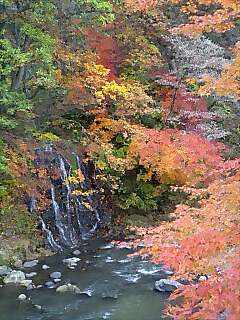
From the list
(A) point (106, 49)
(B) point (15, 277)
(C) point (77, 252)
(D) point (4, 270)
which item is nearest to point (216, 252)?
(B) point (15, 277)

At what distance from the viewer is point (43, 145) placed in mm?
14039

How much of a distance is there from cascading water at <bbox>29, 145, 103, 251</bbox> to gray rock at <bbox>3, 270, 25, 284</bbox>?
7.41 ft

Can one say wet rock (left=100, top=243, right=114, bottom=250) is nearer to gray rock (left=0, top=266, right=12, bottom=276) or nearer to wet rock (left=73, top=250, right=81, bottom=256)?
wet rock (left=73, top=250, right=81, bottom=256)

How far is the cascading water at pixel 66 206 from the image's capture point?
13.8m

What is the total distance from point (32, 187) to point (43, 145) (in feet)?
4.75

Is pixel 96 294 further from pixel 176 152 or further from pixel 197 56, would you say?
pixel 197 56

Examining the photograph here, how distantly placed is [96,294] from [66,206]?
450cm

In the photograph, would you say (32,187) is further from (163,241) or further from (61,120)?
(163,241)

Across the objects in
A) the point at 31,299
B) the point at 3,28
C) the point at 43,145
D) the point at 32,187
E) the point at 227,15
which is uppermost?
the point at 3,28

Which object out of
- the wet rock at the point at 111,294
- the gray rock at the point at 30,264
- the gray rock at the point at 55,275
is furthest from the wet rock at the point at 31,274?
the wet rock at the point at 111,294

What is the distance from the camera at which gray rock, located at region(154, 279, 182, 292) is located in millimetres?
10328

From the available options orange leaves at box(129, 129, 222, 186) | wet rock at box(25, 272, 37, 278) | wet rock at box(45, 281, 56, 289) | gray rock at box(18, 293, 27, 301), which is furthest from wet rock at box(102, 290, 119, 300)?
orange leaves at box(129, 129, 222, 186)

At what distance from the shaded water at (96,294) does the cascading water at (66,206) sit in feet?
3.95

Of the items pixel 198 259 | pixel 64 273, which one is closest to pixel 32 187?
pixel 64 273
